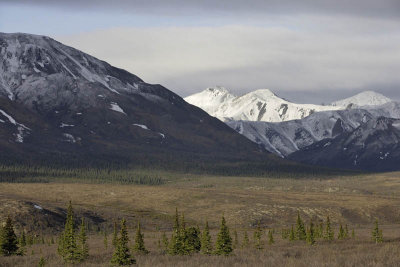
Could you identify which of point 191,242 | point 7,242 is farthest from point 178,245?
point 7,242

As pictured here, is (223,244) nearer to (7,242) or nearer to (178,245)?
(178,245)

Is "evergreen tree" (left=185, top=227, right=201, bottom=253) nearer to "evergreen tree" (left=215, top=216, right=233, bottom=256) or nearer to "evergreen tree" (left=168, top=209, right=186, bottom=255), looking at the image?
"evergreen tree" (left=168, top=209, right=186, bottom=255)

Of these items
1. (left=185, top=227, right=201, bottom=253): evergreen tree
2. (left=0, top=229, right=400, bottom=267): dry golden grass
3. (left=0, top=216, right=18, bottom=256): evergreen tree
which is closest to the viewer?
(left=0, top=229, right=400, bottom=267): dry golden grass

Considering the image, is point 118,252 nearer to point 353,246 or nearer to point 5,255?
point 5,255

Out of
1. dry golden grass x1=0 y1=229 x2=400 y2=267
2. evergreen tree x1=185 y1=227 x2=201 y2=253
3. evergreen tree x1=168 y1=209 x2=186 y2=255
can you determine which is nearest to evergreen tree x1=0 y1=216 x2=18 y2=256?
dry golden grass x1=0 y1=229 x2=400 y2=267

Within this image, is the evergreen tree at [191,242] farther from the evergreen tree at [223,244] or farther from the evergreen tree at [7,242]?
the evergreen tree at [7,242]

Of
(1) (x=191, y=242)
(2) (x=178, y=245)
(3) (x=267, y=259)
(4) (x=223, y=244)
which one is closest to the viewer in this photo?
(3) (x=267, y=259)

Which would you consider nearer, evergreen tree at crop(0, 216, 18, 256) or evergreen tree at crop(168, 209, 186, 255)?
evergreen tree at crop(168, 209, 186, 255)

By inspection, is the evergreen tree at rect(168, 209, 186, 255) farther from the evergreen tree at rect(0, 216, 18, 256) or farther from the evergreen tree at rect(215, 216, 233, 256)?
the evergreen tree at rect(0, 216, 18, 256)

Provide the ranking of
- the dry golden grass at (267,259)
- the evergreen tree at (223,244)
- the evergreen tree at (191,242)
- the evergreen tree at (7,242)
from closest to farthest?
1. the dry golden grass at (267,259)
2. the evergreen tree at (223,244)
3. the evergreen tree at (7,242)
4. the evergreen tree at (191,242)

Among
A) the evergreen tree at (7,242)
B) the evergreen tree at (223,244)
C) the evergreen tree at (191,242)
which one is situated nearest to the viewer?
the evergreen tree at (223,244)

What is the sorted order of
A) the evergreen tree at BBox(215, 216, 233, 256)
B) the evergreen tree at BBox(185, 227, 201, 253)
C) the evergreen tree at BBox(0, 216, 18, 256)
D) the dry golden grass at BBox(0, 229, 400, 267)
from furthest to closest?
the evergreen tree at BBox(185, 227, 201, 253) → the evergreen tree at BBox(0, 216, 18, 256) → the evergreen tree at BBox(215, 216, 233, 256) → the dry golden grass at BBox(0, 229, 400, 267)

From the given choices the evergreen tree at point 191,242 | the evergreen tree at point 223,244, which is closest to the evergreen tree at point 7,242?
the evergreen tree at point 191,242

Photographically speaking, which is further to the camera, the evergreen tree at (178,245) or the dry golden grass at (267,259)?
the evergreen tree at (178,245)
